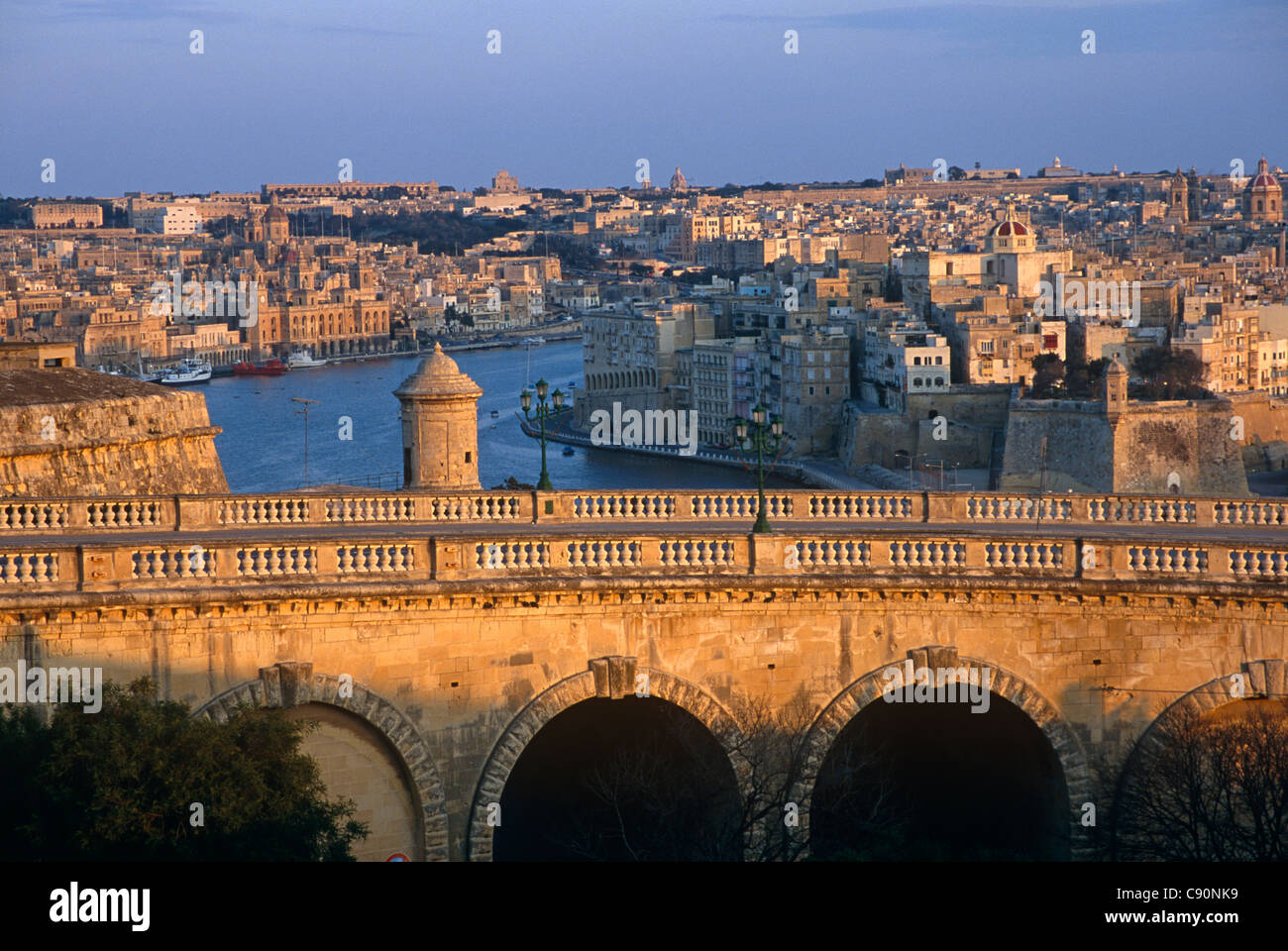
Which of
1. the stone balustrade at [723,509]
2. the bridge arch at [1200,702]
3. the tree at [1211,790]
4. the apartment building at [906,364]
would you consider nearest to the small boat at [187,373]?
the apartment building at [906,364]

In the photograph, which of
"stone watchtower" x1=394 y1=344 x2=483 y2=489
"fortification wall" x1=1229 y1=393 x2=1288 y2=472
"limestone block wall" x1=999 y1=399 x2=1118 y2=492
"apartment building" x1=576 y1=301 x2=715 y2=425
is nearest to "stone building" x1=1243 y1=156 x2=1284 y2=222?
"apartment building" x1=576 y1=301 x2=715 y2=425

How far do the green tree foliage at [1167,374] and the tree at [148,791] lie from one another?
54.7m

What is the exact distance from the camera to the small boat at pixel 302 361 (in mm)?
115000

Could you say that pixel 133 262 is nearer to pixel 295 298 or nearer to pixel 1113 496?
pixel 295 298

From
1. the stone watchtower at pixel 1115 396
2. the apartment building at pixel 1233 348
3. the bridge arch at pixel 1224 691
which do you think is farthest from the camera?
the apartment building at pixel 1233 348

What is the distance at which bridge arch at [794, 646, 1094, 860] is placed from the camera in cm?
1028

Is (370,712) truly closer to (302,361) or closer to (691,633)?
(691,633)

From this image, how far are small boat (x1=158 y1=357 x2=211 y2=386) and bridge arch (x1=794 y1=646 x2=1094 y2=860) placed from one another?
291 feet

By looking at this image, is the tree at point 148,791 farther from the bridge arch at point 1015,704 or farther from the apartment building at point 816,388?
the apartment building at point 816,388

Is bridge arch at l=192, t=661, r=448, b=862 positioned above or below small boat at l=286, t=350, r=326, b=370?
above

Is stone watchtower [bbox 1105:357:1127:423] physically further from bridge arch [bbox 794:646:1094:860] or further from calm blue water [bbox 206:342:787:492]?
bridge arch [bbox 794:646:1094:860]

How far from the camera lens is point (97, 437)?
14.2 metres

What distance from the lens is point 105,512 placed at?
1088 centimetres

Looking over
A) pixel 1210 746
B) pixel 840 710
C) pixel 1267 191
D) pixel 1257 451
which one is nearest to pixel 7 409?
pixel 840 710
